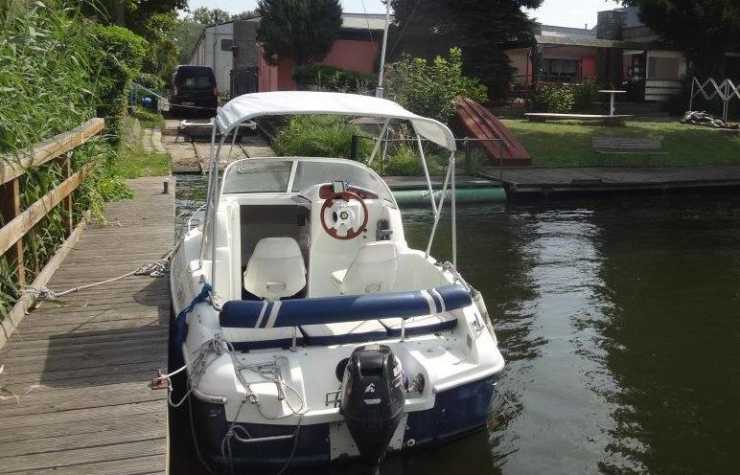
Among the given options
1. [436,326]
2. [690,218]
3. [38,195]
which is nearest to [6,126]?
[38,195]

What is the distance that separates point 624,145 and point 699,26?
10548 mm

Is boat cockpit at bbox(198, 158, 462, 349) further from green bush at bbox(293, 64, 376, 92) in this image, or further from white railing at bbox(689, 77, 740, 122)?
white railing at bbox(689, 77, 740, 122)

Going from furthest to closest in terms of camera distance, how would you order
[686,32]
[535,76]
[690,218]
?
[535,76] < [686,32] < [690,218]

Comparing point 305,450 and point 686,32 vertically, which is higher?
point 686,32

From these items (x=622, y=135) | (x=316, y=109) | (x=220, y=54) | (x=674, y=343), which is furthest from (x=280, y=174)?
(x=220, y=54)

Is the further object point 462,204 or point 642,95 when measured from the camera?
point 642,95

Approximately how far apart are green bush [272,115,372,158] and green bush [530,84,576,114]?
34.4 ft

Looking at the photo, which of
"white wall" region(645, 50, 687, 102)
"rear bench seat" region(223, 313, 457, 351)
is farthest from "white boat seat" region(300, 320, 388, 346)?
"white wall" region(645, 50, 687, 102)

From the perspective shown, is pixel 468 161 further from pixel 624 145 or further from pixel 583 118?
pixel 583 118

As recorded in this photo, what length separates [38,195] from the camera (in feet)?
22.5

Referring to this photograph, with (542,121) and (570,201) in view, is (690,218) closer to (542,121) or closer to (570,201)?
(570,201)

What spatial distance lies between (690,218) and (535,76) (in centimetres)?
1649

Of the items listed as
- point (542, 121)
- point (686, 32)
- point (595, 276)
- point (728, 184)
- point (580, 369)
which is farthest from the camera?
point (686, 32)

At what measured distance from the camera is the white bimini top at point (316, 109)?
5840mm
